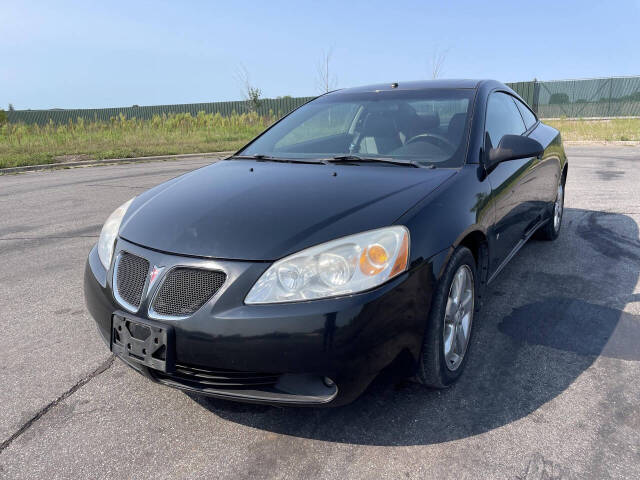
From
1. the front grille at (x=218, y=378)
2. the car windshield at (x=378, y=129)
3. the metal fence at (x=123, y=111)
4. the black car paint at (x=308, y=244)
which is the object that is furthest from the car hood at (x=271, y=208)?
the metal fence at (x=123, y=111)

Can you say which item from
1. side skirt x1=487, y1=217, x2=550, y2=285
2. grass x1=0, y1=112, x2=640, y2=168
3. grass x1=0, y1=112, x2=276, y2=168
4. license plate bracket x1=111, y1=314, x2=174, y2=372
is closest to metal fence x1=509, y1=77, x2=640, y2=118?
grass x1=0, y1=112, x2=640, y2=168

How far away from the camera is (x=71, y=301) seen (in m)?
Result: 3.71

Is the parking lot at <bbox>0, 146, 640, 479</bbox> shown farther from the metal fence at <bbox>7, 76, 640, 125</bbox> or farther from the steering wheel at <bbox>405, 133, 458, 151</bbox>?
the metal fence at <bbox>7, 76, 640, 125</bbox>

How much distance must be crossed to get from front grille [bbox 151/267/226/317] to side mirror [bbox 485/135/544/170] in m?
1.73

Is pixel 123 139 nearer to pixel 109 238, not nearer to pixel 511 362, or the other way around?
pixel 109 238

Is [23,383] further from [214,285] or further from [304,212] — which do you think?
[304,212]

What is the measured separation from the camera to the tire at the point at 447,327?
7.15 ft

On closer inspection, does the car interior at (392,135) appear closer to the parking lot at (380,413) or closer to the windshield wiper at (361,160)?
the windshield wiper at (361,160)

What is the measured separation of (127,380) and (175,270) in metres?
0.96

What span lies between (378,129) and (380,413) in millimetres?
1849

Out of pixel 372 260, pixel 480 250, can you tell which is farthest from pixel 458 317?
pixel 372 260

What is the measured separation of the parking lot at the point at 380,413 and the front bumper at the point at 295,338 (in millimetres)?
227

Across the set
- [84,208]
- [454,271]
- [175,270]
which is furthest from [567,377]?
[84,208]

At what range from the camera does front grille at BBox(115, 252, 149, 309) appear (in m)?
2.11
